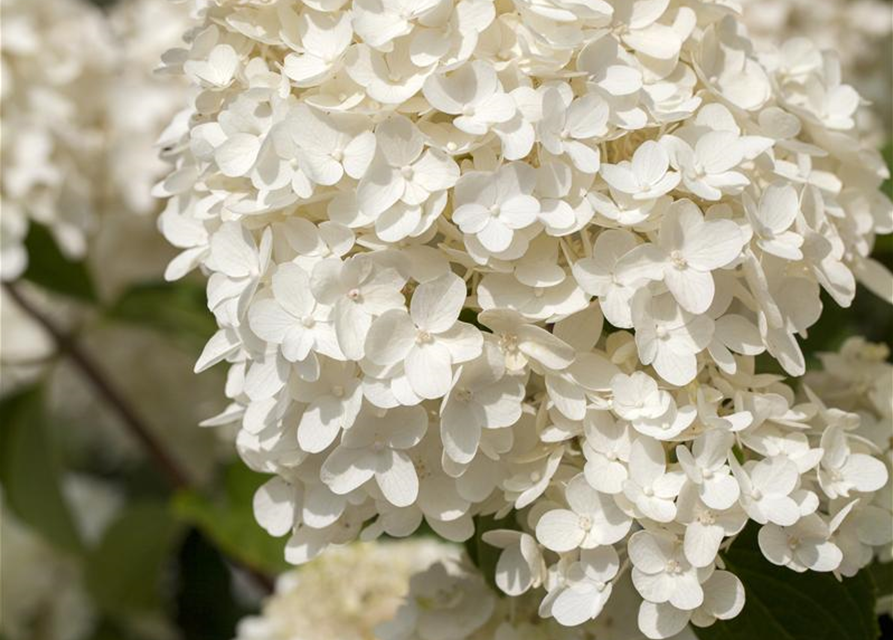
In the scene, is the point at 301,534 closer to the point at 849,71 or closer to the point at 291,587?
the point at 291,587

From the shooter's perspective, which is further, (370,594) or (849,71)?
(849,71)

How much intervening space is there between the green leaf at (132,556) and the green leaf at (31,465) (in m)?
0.06

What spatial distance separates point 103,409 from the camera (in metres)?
1.39

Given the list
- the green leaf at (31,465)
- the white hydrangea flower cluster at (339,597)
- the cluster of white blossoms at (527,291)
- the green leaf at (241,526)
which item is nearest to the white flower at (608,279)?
the cluster of white blossoms at (527,291)

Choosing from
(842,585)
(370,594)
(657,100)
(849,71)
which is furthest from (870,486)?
(849,71)

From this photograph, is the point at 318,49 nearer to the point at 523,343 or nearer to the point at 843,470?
the point at 523,343

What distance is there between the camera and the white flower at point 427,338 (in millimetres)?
443

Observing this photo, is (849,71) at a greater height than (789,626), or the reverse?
(789,626)

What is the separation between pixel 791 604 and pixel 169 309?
64 centimetres

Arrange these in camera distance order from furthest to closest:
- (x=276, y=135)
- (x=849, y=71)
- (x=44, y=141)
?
(x=849, y=71) < (x=44, y=141) < (x=276, y=135)

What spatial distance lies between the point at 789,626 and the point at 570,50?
26 centimetres

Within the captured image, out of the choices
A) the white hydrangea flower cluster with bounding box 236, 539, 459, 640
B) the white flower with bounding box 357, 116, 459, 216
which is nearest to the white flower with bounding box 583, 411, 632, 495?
the white flower with bounding box 357, 116, 459, 216

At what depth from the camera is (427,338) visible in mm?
447

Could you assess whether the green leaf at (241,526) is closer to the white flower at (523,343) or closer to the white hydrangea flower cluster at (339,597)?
the white hydrangea flower cluster at (339,597)
